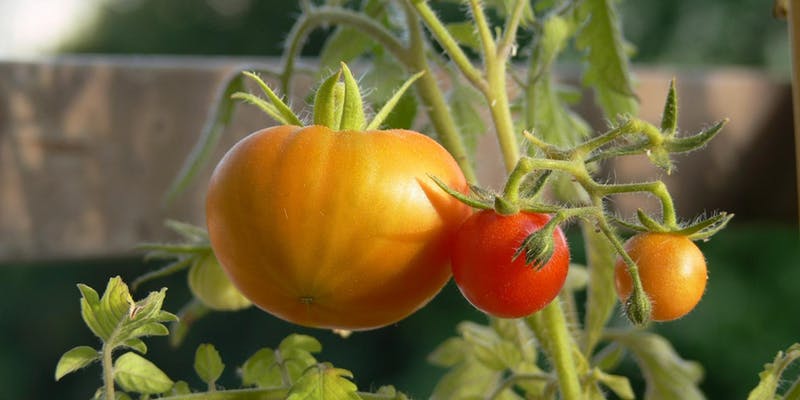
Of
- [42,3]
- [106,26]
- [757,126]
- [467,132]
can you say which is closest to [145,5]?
[106,26]

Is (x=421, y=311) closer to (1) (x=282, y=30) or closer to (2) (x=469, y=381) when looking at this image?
(1) (x=282, y=30)

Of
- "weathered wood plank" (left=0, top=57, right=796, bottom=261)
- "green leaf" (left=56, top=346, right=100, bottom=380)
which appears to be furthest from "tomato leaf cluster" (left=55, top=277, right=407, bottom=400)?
"weathered wood plank" (left=0, top=57, right=796, bottom=261)

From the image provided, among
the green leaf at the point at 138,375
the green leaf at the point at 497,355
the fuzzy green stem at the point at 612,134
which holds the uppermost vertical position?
the fuzzy green stem at the point at 612,134

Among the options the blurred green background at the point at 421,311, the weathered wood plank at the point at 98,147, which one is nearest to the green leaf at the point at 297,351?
the weathered wood plank at the point at 98,147

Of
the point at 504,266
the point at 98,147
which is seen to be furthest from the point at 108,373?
the point at 98,147

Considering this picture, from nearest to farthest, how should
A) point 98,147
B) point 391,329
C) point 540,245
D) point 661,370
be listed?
point 540,245
point 661,370
point 98,147
point 391,329

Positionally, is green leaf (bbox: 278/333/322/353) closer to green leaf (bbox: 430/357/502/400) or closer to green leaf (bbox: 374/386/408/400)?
green leaf (bbox: 374/386/408/400)

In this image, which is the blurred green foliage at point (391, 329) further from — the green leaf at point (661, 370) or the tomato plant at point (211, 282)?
the tomato plant at point (211, 282)

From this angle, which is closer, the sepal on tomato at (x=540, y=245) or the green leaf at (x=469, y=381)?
the sepal on tomato at (x=540, y=245)
